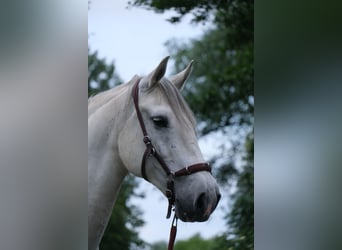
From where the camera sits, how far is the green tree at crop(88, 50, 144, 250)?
9.16ft

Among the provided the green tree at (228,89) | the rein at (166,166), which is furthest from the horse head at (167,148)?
the green tree at (228,89)

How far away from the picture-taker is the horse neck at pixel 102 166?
218 cm

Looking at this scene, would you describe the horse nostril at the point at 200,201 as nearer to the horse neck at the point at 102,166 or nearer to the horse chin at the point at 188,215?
the horse chin at the point at 188,215

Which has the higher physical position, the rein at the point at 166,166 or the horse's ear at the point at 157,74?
the horse's ear at the point at 157,74

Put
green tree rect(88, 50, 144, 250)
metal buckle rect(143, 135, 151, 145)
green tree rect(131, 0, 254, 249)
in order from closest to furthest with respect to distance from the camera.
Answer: metal buckle rect(143, 135, 151, 145), green tree rect(88, 50, 144, 250), green tree rect(131, 0, 254, 249)

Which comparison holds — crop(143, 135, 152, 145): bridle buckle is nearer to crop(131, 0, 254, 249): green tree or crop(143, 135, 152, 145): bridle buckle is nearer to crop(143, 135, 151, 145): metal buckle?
crop(143, 135, 151, 145): metal buckle

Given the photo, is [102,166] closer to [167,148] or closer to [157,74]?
[167,148]

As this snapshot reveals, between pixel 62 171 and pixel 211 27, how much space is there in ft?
6.30

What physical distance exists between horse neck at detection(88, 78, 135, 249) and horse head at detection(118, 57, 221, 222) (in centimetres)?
4

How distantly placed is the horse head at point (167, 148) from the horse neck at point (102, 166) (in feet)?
0.12

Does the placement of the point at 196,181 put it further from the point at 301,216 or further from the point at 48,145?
the point at 48,145

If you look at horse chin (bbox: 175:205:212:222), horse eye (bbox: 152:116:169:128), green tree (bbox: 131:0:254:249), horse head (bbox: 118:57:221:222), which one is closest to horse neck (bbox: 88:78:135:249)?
horse head (bbox: 118:57:221:222)

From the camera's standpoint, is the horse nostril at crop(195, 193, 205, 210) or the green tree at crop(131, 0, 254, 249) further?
the green tree at crop(131, 0, 254, 249)

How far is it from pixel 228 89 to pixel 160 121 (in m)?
1.38
